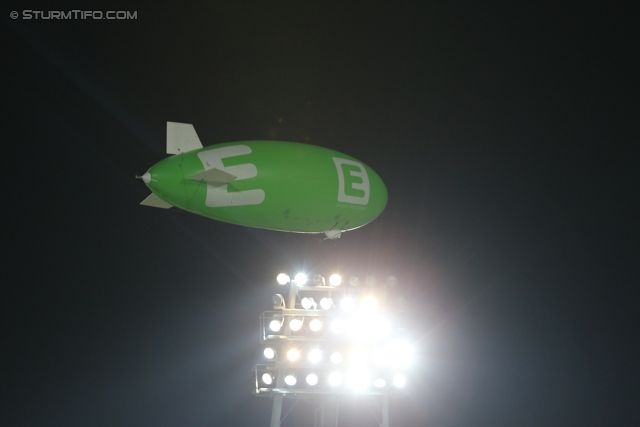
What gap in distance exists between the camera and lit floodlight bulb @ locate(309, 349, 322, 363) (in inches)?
359

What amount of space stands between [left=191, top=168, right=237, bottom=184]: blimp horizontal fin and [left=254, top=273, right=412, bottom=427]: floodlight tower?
343 cm

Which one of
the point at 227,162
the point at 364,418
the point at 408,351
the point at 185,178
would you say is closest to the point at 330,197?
the point at 227,162

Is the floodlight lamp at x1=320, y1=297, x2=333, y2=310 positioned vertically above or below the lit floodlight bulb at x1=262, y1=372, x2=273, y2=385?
above

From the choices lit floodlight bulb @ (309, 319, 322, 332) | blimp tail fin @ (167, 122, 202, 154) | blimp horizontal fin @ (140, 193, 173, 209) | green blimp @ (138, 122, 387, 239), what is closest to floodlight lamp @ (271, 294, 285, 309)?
lit floodlight bulb @ (309, 319, 322, 332)

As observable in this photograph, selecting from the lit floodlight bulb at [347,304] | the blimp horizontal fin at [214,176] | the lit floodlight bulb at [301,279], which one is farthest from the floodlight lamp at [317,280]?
the blimp horizontal fin at [214,176]

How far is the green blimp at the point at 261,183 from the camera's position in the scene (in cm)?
734

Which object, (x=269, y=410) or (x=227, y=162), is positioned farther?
(x=269, y=410)

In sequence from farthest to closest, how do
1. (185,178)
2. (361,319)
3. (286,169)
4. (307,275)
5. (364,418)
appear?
(364,418) < (307,275) < (361,319) < (286,169) < (185,178)

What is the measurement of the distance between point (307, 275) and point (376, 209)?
2473 millimetres

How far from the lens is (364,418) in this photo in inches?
478

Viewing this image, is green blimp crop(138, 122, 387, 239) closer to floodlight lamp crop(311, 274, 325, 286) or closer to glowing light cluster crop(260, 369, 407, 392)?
floodlight lamp crop(311, 274, 325, 286)

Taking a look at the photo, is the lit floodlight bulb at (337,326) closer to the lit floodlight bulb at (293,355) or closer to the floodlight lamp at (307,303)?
the floodlight lamp at (307,303)

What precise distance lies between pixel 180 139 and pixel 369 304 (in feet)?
16.7

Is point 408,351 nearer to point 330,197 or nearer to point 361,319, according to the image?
point 361,319
